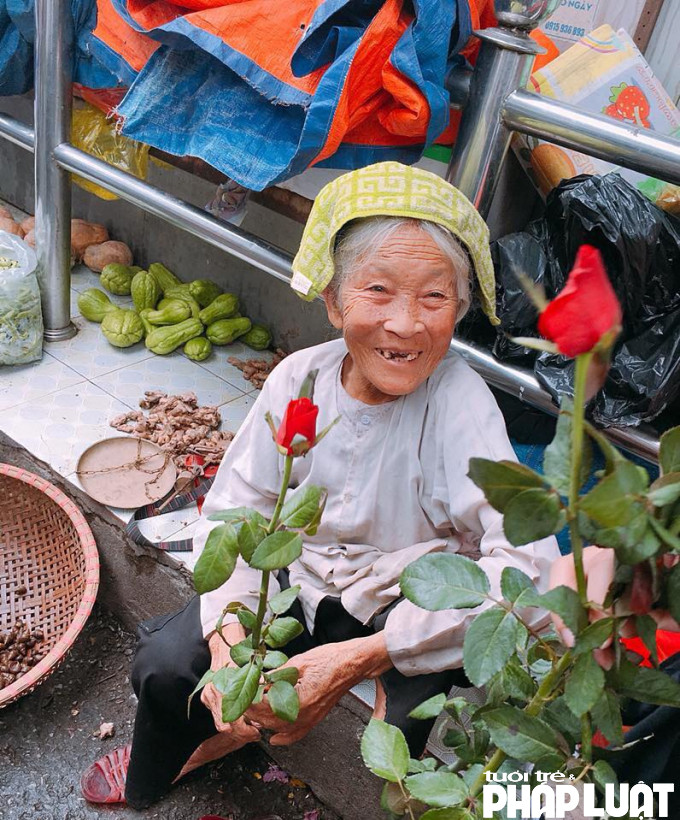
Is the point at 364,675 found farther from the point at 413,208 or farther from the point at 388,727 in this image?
the point at 413,208

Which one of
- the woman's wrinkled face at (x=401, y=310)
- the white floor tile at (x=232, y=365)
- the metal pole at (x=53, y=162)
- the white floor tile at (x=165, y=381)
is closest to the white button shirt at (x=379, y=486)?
the woman's wrinkled face at (x=401, y=310)

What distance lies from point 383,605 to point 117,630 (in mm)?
1369

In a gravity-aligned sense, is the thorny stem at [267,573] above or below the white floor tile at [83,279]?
→ above

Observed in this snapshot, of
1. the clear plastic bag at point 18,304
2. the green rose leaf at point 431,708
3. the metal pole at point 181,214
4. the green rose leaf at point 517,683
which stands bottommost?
the clear plastic bag at point 18,304

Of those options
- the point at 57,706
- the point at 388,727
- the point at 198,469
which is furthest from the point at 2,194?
the point at 388,727

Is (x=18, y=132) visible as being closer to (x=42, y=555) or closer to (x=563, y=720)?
(x=42, y=555)

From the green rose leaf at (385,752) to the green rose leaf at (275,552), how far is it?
229 millimetres

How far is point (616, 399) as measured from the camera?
194 cm

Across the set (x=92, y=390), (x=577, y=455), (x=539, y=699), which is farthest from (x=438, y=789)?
(x=92, y=390)

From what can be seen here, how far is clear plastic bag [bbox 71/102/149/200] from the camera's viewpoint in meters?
3.36

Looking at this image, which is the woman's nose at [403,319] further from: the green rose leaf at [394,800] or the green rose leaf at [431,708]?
the green rose leaf at [394,800]

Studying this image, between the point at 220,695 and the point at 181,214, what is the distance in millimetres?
1757

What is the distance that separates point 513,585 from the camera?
81 cm

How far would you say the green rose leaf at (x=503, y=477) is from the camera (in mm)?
A: 634
